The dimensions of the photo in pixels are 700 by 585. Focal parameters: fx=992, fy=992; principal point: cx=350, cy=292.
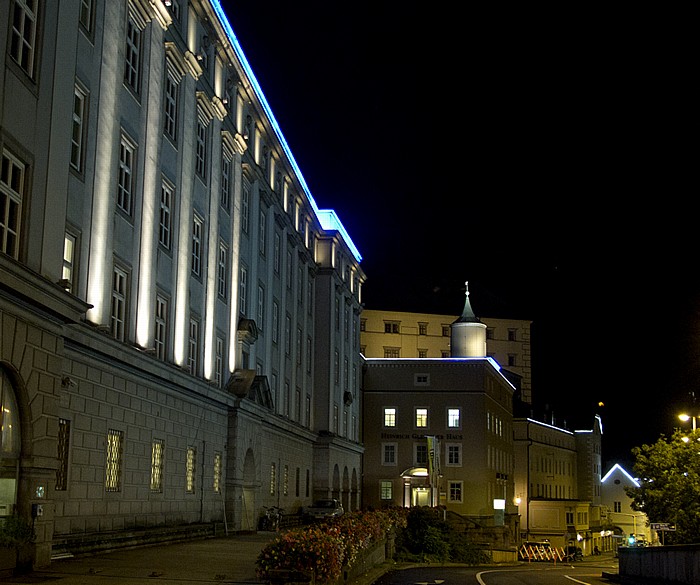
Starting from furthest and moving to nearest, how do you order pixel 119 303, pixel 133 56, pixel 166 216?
pixel 166 216 < pixel 133 56 < pixel 119 303

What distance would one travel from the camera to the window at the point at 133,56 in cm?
2825

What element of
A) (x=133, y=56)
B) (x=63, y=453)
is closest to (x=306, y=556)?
(x=63, y=453)

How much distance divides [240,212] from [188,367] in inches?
389

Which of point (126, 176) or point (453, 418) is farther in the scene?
point (453, 418)

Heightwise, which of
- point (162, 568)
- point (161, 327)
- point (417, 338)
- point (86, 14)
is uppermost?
point (417, 338)

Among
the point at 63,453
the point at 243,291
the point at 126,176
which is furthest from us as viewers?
the point at 243,291

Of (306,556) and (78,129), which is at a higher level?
(78,129)

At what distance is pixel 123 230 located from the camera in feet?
90.7

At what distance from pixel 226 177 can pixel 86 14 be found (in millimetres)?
15059

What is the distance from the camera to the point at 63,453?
2344 cm

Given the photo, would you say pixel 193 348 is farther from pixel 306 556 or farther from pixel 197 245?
pixel 306 556

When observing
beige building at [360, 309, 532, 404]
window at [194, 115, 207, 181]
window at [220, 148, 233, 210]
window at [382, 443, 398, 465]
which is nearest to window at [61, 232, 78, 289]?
window at [194, 115, 207, 181]

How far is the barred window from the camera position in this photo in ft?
60.9

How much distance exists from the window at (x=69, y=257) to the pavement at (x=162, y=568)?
666cm
